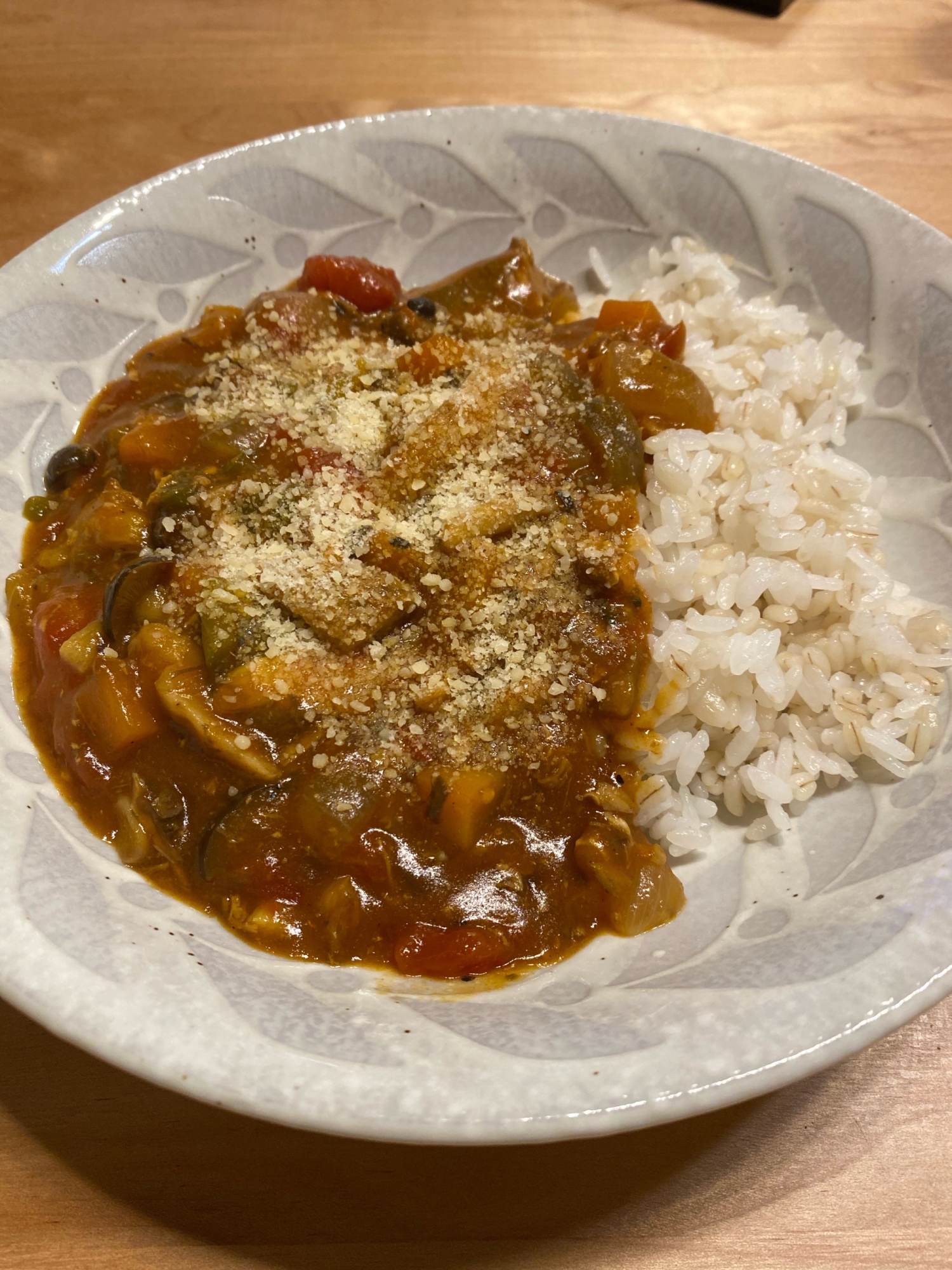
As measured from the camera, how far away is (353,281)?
12.1 ft

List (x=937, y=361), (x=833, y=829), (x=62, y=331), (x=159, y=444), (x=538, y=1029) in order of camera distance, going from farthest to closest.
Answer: (x=62, y=331), (x=937, y=361), (x=159, y=444), (x=833, y=829), (x=538, y=1029)

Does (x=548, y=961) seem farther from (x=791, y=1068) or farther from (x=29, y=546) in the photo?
(x=29, y=546)

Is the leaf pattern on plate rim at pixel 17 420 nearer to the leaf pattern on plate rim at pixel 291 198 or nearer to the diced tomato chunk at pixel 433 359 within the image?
the leaf pattern on plate rim at pixel 291 198

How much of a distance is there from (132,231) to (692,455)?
8.21 ft

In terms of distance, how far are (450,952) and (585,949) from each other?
1.31ft

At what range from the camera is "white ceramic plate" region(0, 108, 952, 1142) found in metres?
1.97

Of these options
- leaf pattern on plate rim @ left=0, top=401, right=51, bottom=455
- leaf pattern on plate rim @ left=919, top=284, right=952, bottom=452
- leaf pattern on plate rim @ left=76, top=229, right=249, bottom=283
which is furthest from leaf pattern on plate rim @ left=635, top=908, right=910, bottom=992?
leaf pattern on plate rim @ left=76, top=229, right=249, bottom=283

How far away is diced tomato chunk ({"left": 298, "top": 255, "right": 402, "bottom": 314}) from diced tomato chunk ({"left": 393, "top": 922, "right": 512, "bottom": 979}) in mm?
2535

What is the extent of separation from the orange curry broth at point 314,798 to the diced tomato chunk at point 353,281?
0.95 meters

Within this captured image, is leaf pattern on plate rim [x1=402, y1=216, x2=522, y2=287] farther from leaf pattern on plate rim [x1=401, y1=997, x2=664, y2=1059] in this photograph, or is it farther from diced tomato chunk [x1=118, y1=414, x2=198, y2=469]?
leaf pattern on plate rim [x1=401, y1=997, x2=664, y2=1059]

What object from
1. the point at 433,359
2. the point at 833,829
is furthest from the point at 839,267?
the point at 833,829

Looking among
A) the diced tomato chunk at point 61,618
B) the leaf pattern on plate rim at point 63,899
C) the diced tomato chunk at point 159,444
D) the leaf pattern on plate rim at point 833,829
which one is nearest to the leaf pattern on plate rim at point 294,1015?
the leaf pattern on plate rim at point 63,899

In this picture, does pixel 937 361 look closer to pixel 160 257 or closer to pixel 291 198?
pixel 291 198

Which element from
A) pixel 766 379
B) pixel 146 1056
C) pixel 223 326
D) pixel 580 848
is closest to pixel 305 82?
pixel 223 326
